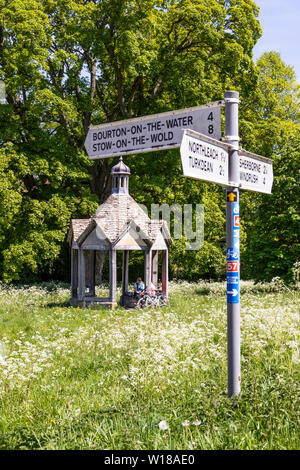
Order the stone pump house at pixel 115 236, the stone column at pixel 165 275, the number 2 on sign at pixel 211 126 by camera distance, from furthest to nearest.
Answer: the stone column at pixel 165 275
the stone pump house at pixel 115 236
the number 2 on sign at pixel 211 126

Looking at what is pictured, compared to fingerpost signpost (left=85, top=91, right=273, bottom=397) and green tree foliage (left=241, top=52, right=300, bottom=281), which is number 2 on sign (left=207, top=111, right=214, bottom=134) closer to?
fingerpost signpost (left=85, top=91, right=273, bottom=397)

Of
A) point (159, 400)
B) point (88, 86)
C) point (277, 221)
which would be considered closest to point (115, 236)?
point (277, 221)

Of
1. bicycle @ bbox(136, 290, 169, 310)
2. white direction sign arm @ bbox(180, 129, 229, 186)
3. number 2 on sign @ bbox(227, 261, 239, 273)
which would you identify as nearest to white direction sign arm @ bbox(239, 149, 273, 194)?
white direction sign arm @ bbox(180, 129, 229, 186)

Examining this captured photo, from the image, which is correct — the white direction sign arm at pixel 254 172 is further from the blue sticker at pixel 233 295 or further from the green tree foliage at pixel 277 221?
the green tree foliage at pixel 277 221

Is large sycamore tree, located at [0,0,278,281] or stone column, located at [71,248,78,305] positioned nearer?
stone column, located at [71,248,78,305]

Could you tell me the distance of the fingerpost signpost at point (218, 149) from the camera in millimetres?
4523

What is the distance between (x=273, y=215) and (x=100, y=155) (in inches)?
652

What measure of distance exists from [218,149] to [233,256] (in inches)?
Answer: 41.0

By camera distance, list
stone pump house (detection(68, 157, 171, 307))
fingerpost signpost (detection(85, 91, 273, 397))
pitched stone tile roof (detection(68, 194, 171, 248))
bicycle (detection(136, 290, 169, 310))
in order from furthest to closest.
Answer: pitched stone tile roof (detection(68, 194, 171, 248))
stone pump house (detection(68, 157, 171, 307))
bicycle (detection(136, 290, 169, 310))
fingerpost signpost (detection(85, 91, 273, 397))

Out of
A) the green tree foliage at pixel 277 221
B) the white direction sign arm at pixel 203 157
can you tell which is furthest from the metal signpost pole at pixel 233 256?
the green tree foliage at pixel 277 221

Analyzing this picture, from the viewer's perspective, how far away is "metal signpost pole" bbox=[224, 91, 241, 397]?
4.73 meters
